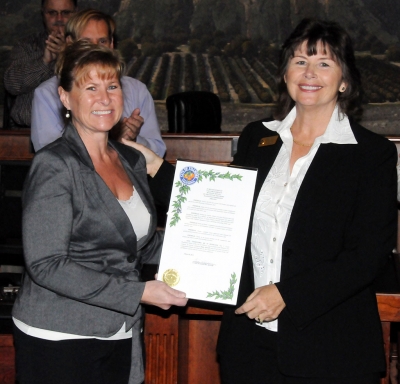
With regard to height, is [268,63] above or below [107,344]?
above

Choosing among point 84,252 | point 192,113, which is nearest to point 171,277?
point 84,252

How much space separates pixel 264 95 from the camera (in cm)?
678

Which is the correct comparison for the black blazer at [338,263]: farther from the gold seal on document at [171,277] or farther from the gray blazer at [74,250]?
the gray blazer at [74,250]

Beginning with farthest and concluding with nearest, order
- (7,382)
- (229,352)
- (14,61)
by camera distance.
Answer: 1. (14,61)
2. (7,382)
3. (229,352)

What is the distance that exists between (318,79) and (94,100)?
27.6 inches

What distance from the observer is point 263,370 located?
2.26m

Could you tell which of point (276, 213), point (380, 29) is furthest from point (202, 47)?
point (276, 213)

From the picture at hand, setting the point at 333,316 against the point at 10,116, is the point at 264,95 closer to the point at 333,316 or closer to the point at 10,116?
the point at 10,116

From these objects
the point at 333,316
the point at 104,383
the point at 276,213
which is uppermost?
the point at 276,213

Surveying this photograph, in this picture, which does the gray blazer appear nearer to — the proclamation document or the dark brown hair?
the proclamation document

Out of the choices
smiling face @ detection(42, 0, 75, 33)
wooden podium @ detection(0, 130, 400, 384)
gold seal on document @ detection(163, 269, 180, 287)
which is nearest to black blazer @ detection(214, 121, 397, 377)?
gold seal on document @ detection(163, 269, 180, 287)

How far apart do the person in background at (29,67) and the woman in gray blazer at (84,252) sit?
6.05ft

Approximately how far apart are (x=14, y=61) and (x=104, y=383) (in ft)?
8.79

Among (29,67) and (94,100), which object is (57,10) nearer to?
(29,67)
